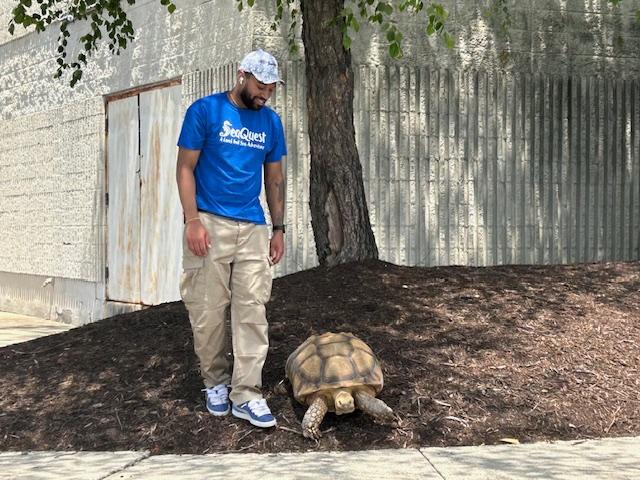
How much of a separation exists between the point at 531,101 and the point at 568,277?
3101mm

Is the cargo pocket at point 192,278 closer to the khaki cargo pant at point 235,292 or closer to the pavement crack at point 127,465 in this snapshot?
the khaki cargo pant at point 235,292

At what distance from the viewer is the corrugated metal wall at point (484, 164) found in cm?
1049

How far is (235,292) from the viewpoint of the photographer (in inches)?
241

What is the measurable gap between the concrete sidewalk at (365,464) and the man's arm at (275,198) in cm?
133

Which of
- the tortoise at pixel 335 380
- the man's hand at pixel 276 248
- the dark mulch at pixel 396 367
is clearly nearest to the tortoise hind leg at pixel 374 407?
the tortoise at pixel 335 380

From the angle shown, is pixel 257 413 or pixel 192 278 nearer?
pixel 257 413

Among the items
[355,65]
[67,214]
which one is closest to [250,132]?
[355,65]

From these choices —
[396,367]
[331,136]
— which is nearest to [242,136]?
[396,367]

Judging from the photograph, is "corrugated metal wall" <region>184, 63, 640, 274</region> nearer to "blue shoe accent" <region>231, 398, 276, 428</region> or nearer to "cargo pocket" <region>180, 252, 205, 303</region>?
"cargo pocket" <region>180, 252, 205, 303</region>

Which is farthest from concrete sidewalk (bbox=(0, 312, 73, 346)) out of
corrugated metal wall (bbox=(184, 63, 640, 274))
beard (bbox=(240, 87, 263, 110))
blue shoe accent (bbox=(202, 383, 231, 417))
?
beard (bbox=(240, 87, 263, 110))

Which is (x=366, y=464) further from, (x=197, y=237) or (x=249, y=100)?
(x=249, y=100)

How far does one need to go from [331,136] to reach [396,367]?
2.56m

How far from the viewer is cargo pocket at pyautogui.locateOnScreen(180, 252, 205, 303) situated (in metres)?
6.04

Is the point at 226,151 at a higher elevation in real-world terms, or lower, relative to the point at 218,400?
higher
